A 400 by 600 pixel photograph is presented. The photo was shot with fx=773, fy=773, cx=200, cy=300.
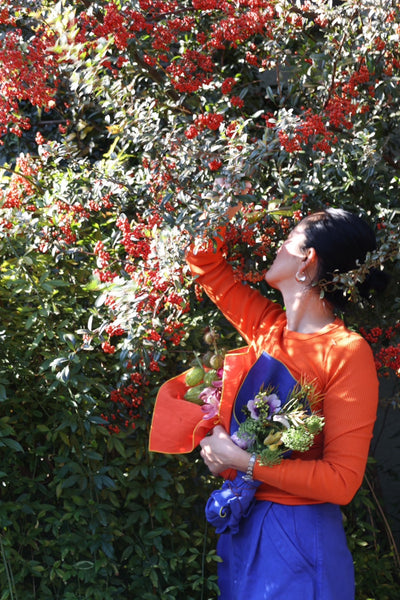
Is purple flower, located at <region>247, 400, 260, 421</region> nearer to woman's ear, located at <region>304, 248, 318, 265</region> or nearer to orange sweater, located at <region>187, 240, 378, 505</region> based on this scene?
orange sweater, located at <region>187, 240, 378, 505</region>

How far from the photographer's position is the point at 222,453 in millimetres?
1915

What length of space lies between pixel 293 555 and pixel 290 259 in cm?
74

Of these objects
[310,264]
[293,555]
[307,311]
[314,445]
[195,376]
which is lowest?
[293,555]

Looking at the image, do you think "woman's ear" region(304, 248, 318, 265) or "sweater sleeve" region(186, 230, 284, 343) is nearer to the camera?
"woman's ear" region(304, 248, 318, 265)

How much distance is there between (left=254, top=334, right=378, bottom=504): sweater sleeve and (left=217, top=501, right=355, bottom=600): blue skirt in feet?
0.24

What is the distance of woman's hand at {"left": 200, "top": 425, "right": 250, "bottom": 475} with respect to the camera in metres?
1.88

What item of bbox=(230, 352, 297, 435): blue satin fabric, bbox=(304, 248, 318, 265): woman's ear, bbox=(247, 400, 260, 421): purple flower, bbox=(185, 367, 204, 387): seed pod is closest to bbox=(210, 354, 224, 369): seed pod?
bbox=(185, 367, 204, 387): seed pod

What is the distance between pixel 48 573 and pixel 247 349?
0.92 metres

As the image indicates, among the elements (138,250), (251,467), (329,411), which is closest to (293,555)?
(251,467)

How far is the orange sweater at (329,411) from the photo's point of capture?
1806 millimetres

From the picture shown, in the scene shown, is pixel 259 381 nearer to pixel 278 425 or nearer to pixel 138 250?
pixel 278 425

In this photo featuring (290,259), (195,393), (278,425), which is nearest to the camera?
(278,425)

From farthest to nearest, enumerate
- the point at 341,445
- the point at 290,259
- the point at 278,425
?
1. the point at 290,259
2. the point at 278,425
3. the point at 341,445

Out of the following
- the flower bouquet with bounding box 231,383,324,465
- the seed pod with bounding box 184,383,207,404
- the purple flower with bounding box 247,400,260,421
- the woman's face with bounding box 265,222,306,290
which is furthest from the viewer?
the seed pod with bounding box 184,383,207,404
